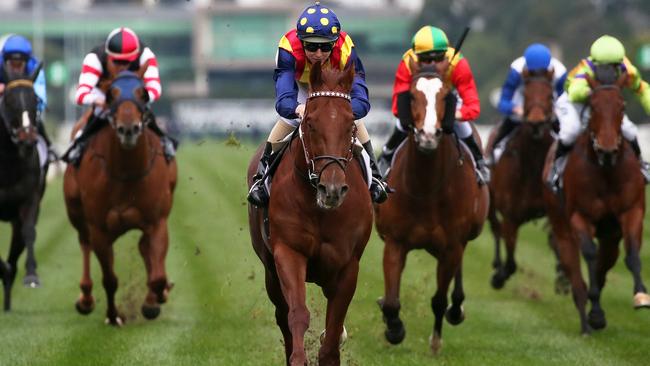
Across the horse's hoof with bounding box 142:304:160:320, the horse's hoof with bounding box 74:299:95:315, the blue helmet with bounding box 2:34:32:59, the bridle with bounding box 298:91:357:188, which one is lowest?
the horse's hoof with bounding box 74:299:95:315

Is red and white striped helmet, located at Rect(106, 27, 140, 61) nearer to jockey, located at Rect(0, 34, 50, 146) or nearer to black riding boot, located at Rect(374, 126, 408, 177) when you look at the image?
jockey, located at Rect(0, 34, 50, 146)

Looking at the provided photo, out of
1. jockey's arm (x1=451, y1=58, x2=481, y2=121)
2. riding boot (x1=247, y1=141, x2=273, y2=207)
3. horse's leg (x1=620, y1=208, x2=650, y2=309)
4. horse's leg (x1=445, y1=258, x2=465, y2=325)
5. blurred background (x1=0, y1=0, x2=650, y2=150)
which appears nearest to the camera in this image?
riding boot (x1=247, y1=141, x2=273, y2=207)

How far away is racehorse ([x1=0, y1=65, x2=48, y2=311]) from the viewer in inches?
499

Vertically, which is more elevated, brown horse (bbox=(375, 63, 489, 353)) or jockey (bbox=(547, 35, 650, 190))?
jockey (bbox=(547, 35, 650, 190))

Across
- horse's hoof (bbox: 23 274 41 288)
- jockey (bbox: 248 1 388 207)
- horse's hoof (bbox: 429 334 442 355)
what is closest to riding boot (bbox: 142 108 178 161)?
horse's hoof (bbox: 23 274 41 288)

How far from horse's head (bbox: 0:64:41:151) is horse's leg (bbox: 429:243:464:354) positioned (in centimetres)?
417

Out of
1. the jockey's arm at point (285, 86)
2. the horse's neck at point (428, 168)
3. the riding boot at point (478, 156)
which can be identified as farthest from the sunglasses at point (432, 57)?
the jockey's arm at point (285, 86)

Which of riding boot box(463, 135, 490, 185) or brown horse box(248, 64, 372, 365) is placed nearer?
brown horse box(248, 64, 372, 365)

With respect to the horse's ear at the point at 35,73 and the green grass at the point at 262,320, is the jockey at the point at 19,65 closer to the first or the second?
the horse's ear at the point at 35,73

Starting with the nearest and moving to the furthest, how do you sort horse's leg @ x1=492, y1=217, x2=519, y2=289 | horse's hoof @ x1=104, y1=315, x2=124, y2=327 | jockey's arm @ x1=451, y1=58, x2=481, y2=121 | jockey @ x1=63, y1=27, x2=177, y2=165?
jockey's arm @ x1=451, y1=58, x2=481, y2=121 → jockey @ x1=63, y1=27, x2=177, y2=165 → horse's hoof @ x1=104, y1=315, x2=124, y2=327 → horse's leg @ x1=492, y1=217, x2=519, y2=289

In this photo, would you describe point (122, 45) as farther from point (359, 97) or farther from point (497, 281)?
point (497, 281)

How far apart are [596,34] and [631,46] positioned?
984 centimetres

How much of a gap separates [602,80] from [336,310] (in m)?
4.34

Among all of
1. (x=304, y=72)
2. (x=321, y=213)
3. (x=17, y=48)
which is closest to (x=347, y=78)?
(x=321, y=213)
